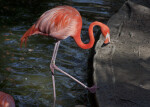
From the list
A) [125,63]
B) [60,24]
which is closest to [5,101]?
[60,24]

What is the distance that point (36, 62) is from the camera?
5367mm

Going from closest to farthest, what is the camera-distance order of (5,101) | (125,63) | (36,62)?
(5,101), (125,63), (36,62)

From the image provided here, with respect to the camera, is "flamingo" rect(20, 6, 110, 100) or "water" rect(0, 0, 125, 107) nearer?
"flamingo" rect(20, 6, 110, 100)

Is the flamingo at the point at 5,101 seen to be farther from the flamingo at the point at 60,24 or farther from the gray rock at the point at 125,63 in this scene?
the gray rock at the point at 125,63

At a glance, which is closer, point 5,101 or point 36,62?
point 5,101

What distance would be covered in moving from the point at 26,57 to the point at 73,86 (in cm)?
140

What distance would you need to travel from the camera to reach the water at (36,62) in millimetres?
4391

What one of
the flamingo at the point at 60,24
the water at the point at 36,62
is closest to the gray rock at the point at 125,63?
the flamingo at the point at 60,24

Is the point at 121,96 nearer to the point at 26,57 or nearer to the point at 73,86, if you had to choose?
the point at 73,86

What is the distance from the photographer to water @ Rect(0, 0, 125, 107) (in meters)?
4.39

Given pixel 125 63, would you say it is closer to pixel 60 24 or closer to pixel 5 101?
pixel 60 24

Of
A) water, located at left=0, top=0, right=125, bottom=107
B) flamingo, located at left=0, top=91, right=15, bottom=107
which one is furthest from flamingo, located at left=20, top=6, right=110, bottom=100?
flamingo, located at left=0, top=91, right=15, bottom=107

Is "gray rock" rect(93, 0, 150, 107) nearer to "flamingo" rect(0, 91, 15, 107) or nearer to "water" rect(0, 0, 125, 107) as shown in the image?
"water" rect(0, 0, 125, 107)

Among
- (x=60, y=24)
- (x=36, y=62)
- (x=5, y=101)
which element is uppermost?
(x=60, y=24)
